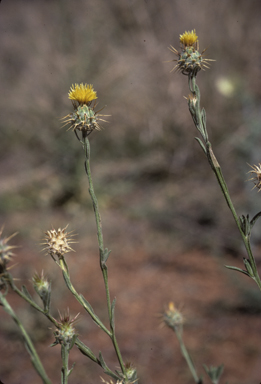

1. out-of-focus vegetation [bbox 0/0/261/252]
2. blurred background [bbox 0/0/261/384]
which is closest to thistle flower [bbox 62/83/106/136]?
blurred background [bbox 0/0/261/384]

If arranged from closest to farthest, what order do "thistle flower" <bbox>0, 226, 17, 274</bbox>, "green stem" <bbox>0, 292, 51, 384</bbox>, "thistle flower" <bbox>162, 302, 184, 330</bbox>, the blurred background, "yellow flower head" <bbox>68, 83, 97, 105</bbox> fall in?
"green stem" <bbox>0, 292, 51, 384</bbox>
"thistle flower" <bbox>0, 226, 17, 274</bbox>
"yellow flower head" <bbox>68, 83, 97, 105</bbox>
"thistle flower" <bbox>162, 302, 184, 330</bbox>
the blurred background

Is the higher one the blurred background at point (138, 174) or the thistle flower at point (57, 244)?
the blurred background at point (138, 174)

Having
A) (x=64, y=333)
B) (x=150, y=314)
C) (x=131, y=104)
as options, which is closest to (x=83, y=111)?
(x=64, y=333)

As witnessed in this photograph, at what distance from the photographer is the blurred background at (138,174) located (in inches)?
148

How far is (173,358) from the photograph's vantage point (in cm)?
358

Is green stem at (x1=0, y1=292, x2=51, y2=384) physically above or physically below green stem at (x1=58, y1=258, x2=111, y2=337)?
below

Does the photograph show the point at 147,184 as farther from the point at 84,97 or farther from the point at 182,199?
the point at 84,97

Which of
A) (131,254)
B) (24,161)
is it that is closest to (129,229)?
(131,254)

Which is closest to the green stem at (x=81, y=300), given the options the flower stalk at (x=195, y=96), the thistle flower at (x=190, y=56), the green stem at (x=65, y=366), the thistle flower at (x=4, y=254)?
the green stem at (x=65, y=366)

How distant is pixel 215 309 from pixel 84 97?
3.41 metres

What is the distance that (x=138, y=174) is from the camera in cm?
587

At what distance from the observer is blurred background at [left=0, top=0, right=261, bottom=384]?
148 inches

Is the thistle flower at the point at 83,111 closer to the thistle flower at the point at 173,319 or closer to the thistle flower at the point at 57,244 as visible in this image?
→ the thistle flower at the point at 57,244

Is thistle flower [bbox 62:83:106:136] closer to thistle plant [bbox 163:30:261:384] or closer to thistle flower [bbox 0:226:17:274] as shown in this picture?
thistle plant [bbox 163:30:261:384]
